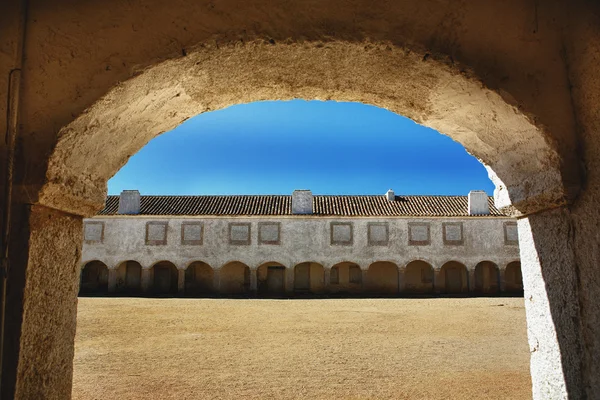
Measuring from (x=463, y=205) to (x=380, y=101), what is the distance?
26.5 meters

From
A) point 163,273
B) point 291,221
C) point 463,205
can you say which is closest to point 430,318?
point 291,221

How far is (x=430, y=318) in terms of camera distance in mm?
12656

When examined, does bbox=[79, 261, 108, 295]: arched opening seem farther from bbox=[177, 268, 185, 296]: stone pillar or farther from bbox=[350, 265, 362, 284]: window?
bbox=[350, 265, 362, 284]: window

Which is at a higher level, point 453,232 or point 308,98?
point 453,232

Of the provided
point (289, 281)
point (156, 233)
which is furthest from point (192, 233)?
point (289, 281)

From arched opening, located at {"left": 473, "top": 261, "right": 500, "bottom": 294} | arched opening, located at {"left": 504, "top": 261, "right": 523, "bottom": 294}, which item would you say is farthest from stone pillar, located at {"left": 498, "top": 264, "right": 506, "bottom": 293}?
arched opening, located at {"left": 504, "top": 261, "right": 523, "bottom": 294}

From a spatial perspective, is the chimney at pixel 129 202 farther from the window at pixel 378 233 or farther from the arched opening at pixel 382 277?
the arched opening at pixel 382 277

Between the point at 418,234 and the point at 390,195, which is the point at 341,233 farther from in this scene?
the point at 390,195

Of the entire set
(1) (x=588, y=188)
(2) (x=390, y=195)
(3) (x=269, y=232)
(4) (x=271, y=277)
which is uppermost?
(2) (x=390, y=195)

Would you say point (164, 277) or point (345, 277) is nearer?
point (345, 277)

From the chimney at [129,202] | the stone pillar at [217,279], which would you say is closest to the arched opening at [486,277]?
the stone pillar at [217,279]

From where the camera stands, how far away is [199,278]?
2681 centimetres

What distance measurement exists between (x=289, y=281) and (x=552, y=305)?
2347cm

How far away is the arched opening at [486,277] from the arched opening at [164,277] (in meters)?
18.2
